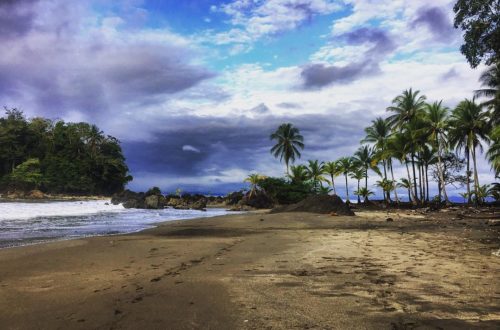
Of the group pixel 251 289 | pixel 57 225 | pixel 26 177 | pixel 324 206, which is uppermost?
pixel 26 177

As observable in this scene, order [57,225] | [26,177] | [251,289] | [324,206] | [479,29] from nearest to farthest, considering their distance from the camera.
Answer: [251,289] < [479,29] < [57,225] < [324,206] < [26,177]

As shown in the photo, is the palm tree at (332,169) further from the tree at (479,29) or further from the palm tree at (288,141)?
the tree at (479,29)

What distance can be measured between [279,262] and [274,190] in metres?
50.1

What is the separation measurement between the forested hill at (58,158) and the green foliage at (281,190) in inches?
1802

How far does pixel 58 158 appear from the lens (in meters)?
81.8

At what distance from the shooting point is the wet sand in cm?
390

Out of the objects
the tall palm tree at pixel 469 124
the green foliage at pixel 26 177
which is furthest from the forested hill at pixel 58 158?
the tall palm tree at pixel 469 124

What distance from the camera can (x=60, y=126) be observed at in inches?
3438

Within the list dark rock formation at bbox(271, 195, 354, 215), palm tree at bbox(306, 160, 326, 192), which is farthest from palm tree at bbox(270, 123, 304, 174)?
dark rock formation at bbox(271, 195, 354, 215)

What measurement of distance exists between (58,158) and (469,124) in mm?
76490

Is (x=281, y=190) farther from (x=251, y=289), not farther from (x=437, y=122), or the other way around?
(x=251, y=289)

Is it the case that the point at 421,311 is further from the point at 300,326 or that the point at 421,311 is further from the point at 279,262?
the point at 279,262

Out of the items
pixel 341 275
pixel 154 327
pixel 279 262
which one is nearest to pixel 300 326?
pixel 154 327

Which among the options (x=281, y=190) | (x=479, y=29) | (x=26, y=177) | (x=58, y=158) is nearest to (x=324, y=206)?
(x=479, y=29)
